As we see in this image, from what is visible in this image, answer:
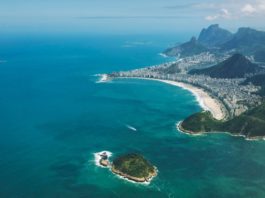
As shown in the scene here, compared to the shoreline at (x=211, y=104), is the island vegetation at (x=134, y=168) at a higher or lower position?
higher

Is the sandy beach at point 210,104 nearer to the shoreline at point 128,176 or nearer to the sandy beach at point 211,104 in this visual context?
the sandy beach at point 211,104

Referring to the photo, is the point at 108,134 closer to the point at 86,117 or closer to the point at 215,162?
the point at 86,117

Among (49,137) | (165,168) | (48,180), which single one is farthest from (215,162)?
(49,137)

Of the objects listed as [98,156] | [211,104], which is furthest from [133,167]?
[211,104]

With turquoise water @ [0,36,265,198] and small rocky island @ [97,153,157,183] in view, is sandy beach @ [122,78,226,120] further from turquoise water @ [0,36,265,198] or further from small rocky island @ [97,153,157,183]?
small rocky island @ [97,153,157,183]

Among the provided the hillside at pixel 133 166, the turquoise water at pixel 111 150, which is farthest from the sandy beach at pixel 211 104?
the hillside at pixel 133 166

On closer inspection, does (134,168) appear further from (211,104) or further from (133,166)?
(211,104)
